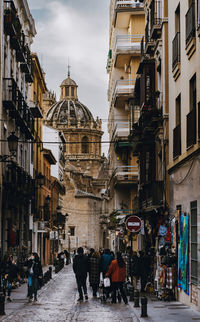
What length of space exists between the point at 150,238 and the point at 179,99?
837 centimetres

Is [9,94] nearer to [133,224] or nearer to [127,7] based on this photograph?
[133,224]

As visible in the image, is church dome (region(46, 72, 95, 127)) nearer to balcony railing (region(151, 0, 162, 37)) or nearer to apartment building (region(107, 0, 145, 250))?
apartment building (region(107, 0, 145, 250))

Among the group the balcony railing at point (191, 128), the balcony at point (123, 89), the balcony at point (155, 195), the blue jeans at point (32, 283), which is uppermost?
the balcony at point (123, 89)

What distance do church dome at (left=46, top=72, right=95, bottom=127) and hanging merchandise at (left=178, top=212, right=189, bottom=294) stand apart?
128 meters

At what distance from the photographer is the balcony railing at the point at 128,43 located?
4100cm

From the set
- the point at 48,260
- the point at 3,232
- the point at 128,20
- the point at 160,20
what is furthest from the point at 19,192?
the point at 48,260

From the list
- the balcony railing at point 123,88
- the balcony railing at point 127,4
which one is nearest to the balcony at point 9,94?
the balcony railing at point 123,88

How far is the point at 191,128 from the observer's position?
57.4 feet

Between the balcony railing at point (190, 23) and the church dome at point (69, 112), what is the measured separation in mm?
128393

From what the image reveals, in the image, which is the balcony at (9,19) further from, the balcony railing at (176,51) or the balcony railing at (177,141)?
the balcony railing at (177,141)

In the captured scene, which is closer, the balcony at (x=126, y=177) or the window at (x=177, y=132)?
the window at (x=177, y=132)

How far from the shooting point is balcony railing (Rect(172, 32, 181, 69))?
20078 mm

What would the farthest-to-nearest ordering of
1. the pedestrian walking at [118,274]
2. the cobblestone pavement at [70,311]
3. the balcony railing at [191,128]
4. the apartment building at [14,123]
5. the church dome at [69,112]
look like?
the church dome at [69,112]
the apartment building at [14,123]
the pedestrian walking at [118,274]
the balcony railing at [191,128]
the cobblestone pavement at [70,311]

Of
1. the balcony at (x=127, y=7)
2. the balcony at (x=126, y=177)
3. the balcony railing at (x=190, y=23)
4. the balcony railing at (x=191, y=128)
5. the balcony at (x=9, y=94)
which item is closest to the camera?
the balcony railing at (x=191, y=128)
